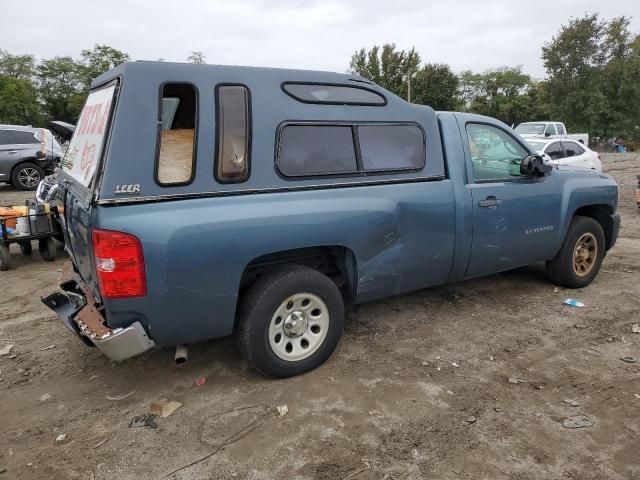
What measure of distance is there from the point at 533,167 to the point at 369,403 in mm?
2638

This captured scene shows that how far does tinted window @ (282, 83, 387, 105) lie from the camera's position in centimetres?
325

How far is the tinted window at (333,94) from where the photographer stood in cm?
325

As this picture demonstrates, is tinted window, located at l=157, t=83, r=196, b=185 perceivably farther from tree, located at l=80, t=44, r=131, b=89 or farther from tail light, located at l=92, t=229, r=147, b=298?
tree, located at l=80, t=44, r=131, b=89

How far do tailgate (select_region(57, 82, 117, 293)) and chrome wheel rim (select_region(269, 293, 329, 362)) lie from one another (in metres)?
1.18

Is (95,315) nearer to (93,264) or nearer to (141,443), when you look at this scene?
(93,264)

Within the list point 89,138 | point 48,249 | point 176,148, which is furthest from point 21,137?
point 176,148

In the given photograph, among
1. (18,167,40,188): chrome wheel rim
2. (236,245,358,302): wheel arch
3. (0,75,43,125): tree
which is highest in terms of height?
(0,75,43,125): tree

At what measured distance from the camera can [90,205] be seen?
260cm

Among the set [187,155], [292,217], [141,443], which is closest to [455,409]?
[292,217]

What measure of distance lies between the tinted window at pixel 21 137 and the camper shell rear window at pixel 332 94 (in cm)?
1237

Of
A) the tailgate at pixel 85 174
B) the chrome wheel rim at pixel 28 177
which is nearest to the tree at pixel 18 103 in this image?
the chrome wheel rim at pixel 28 177

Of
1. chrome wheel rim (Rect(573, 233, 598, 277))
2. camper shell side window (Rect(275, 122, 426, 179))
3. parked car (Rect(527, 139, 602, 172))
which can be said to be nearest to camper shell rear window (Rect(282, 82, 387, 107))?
camper shell side window (Rect(275, 122, 426, 179))

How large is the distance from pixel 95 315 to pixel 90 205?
786 mm

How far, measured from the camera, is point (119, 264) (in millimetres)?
2604
